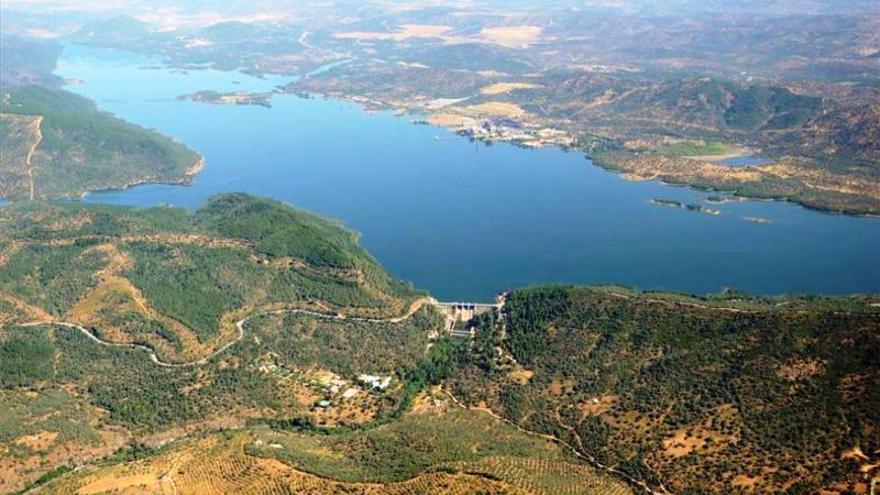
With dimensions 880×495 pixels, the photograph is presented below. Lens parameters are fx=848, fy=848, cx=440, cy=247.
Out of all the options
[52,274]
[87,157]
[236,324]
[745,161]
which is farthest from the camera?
[745,161]

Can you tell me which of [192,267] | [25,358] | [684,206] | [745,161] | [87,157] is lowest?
[684,206]

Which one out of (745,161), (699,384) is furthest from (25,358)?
(745,161)

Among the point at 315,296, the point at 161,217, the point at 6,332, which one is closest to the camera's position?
the point at 6,332

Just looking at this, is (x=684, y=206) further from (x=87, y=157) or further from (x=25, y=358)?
(x=87, y=157)

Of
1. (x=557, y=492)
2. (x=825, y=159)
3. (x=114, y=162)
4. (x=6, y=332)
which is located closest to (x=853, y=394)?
(x=557, y=492)

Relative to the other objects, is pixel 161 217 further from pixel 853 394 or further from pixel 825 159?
pixel 825 159

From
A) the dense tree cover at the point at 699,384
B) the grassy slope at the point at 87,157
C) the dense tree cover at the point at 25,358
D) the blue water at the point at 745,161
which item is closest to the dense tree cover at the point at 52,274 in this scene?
the dense tree cover at the point at 25,358
